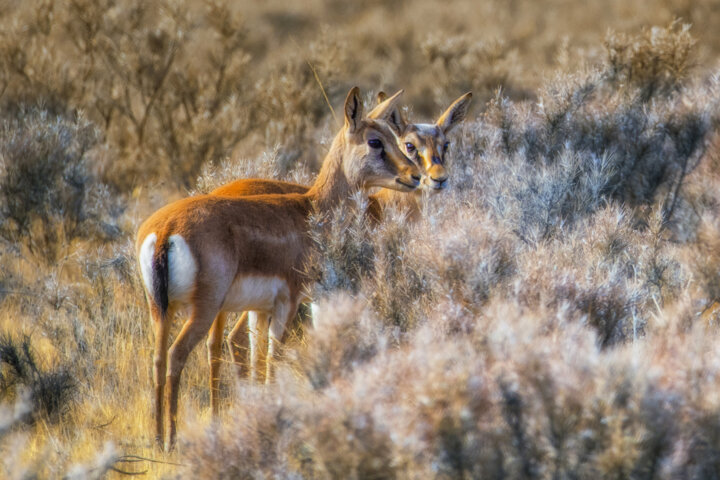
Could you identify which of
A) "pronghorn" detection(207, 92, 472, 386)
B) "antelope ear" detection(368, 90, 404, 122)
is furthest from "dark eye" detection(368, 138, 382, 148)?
"antelope ear" detection(368, 90, 404, 122)

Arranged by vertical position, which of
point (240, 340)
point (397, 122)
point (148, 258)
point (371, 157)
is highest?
point (397, 122)

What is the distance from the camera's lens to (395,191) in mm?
7055

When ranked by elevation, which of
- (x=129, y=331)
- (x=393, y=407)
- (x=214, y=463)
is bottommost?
(x=129, y=331)

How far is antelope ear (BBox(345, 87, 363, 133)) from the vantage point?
6473mm

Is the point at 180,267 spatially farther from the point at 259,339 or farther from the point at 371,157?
the point at 371,157

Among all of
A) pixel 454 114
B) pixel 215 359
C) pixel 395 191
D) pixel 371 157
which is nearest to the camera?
pixel 215 359

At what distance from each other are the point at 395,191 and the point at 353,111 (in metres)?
0.80

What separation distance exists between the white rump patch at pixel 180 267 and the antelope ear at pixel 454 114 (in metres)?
3.02

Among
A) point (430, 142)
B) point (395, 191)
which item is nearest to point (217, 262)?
point (395, 191)

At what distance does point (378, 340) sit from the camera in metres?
4.11

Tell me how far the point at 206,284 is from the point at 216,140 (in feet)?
22.6

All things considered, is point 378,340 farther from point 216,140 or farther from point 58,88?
point 58,88

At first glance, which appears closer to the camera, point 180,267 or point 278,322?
point 180,267

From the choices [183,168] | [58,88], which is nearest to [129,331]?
[183,168]
